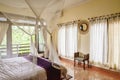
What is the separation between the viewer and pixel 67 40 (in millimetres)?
5391

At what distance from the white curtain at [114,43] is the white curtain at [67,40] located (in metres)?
1.65

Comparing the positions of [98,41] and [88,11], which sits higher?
[88,11]

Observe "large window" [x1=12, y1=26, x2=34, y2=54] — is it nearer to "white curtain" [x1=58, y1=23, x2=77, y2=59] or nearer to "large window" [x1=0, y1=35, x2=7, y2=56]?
"large window" [x1=0, y1=35, x2=7, y2=56]

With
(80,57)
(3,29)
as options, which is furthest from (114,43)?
(3,29)

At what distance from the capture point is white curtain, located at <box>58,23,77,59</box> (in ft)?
16.3

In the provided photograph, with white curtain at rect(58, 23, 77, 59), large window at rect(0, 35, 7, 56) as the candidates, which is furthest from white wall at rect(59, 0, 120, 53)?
large window at rect(0, 35, 7, 56)

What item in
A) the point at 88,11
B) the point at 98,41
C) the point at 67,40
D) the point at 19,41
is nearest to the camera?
the point at 98,41

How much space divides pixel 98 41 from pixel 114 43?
0.58 meters

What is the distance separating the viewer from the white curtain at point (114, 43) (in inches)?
135

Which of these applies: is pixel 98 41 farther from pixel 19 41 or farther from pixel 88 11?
pixel 19 41

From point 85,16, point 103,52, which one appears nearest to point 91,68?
point 103,52

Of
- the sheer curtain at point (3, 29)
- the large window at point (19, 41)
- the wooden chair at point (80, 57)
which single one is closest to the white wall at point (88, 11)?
the wooden chair at point (80, 57)

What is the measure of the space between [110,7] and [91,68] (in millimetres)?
2369

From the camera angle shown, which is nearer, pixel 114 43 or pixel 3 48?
pixel 114 43
